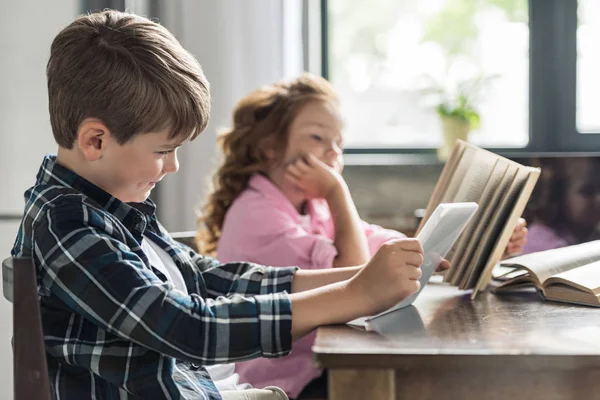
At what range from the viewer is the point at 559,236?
2129 millimetres

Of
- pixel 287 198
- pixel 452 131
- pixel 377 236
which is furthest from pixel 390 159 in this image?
pixel 287 198

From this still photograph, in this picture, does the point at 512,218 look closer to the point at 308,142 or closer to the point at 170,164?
the point at 170,164

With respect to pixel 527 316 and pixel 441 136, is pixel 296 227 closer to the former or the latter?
pixel 527 316

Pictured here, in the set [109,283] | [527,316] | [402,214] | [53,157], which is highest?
[53,157]

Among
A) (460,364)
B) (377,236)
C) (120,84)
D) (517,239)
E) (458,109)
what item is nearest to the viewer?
(460,364)

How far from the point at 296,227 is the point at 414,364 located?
0.95 metres

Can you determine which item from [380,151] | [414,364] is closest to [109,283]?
[414,364]

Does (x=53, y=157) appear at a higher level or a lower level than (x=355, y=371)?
higher

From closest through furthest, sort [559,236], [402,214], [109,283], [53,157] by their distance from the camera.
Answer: [109,283] < [53,157] < [559,236] < [402,214]

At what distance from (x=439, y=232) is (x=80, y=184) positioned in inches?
20.0

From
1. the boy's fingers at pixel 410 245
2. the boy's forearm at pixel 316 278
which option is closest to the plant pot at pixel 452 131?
the boy's forearm at pixel 316 278

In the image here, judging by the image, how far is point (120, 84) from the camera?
1.14m

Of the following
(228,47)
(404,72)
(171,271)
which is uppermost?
(228,47)

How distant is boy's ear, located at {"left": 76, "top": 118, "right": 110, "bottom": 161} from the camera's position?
115cm
